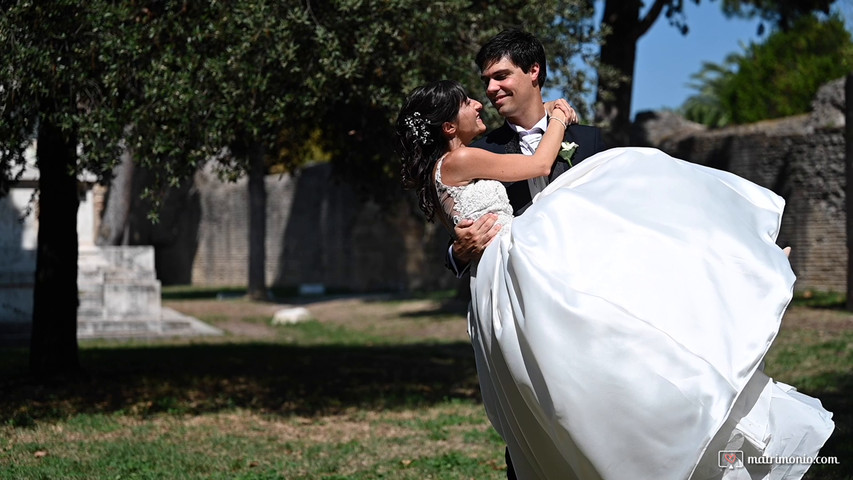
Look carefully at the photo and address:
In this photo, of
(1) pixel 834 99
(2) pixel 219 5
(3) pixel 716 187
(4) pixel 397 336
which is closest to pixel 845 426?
(3) pixel 716 187

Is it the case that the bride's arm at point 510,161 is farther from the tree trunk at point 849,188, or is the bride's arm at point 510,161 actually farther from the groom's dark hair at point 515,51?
the tree trunk at point 849,188

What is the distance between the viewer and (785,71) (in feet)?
133

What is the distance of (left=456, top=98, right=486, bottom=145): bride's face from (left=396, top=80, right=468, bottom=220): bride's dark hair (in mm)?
21

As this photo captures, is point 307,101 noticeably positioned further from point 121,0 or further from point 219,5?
point 121,0

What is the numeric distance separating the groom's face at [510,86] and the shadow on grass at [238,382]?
16.7ft

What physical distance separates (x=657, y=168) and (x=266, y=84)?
4365mm

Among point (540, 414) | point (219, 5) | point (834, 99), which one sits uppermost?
point (834, 99)

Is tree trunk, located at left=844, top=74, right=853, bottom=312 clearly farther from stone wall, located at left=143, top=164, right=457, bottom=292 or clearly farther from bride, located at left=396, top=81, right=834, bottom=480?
bride, located at left=396, top=81, right=834, bottom=480

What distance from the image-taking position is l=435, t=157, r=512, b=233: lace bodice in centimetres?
352

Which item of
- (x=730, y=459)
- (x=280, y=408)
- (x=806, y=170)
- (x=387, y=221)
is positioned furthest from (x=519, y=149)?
(x=387, y=221)

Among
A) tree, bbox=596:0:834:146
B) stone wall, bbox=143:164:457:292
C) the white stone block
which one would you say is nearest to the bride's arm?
tree, bbox=596:0:834:146

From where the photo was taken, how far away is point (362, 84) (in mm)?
7863

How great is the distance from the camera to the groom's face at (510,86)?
3.64 meters

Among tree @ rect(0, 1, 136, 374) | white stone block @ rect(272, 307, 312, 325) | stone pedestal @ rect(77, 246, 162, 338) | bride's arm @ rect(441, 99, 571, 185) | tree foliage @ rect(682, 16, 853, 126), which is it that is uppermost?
tree foliage @ rect(682, 16, 853, 126)
